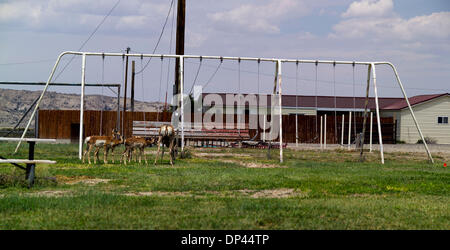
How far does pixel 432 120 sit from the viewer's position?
51.1 m

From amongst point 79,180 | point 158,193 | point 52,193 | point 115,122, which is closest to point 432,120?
point 115,122

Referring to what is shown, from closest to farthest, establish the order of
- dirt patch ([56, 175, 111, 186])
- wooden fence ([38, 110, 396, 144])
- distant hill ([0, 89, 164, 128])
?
dirt patch ([56, 175, 111, 186]) < wooden fence ([38, 110, 396, 144]) < distant hill ([0, 89, 164, 128])

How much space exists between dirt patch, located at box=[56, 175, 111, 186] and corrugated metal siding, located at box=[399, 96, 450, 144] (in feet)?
135

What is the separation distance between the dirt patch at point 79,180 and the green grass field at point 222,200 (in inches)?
0.9

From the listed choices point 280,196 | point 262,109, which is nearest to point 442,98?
point 262,109

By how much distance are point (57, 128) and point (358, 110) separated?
27782 millimetres

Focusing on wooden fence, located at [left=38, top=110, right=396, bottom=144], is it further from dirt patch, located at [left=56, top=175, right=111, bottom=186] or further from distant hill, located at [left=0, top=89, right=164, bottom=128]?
distant hill, located at [left=0, top=89, right=164, bottom=128]

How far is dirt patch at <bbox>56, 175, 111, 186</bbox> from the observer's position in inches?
529

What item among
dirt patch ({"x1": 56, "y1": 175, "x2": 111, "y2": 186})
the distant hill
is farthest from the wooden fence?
the distant hill

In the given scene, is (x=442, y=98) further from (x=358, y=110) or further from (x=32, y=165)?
(x=32, y=165)

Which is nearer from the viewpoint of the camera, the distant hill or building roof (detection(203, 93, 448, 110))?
building roof (detection(203, 93, 448, 110))

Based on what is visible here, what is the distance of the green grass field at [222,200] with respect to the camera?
833 cm

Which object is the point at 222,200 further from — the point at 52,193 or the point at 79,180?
the point at 79,180

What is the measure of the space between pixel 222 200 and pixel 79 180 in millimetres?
4818
